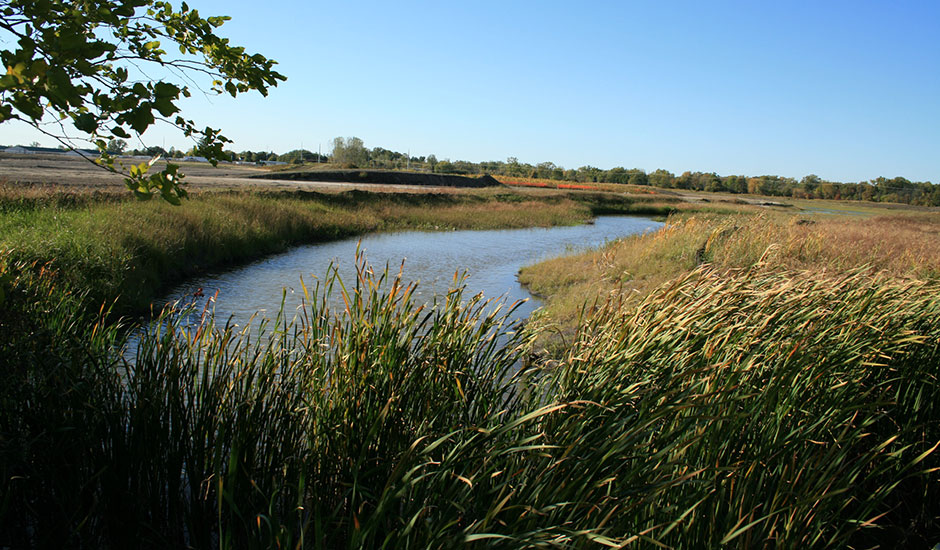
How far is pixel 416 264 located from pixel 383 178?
3154 cm

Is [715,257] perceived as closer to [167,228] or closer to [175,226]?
[167,228]

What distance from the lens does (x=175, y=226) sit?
567 inches

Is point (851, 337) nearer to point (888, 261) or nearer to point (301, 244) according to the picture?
point (888, 261)

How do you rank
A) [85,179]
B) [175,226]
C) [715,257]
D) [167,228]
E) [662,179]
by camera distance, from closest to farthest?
[715,257], [167,228], [175,226], [85,179], [662,179]

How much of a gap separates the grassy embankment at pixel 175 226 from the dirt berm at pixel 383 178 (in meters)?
12.8

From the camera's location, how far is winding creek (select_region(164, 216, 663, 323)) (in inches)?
456

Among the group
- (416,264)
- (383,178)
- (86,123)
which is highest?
(86,123)

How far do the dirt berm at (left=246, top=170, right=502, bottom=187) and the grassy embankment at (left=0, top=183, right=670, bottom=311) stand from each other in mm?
12815

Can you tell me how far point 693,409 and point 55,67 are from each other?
315cm

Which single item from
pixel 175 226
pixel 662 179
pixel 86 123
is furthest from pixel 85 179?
pixel 662 179

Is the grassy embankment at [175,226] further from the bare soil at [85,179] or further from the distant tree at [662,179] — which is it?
the distant tree at [662,179]

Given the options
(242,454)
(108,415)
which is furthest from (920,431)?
(108,415)

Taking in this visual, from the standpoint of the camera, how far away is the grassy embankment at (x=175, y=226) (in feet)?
31.0

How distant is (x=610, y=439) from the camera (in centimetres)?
264
